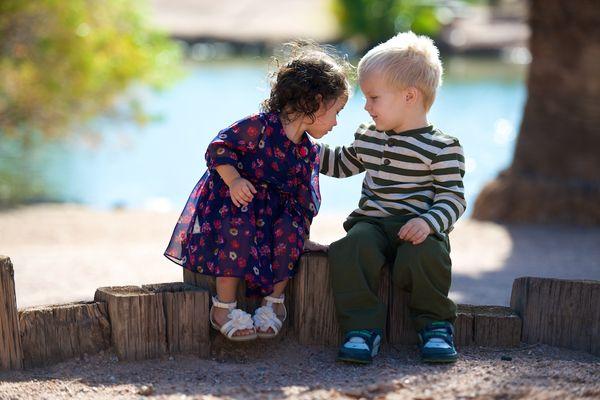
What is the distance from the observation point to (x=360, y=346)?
147 inches

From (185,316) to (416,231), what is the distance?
3.24ft

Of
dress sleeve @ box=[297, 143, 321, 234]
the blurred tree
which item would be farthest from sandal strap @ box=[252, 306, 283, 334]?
the blurred tree

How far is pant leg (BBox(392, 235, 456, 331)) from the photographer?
3770 mm

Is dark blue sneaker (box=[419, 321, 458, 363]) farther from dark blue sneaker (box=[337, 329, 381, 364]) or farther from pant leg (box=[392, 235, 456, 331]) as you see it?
dark blue sneaker (box=[337, 329, 381, 364])

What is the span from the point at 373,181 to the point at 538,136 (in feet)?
21.1

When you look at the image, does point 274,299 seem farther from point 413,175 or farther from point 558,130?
point 558,130

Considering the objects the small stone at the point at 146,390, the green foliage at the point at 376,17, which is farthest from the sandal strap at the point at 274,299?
the green foliage at the point at 376,17

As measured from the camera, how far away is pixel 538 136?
10023 millimetres

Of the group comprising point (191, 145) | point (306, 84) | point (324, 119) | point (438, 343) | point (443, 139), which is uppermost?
point (191, 145)

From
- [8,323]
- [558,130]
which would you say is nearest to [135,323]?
[8,323]

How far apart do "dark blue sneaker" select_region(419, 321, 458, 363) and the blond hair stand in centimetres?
98

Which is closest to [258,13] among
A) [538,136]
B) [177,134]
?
[177,134]

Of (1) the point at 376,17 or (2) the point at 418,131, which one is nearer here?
(2) the point at 418,131

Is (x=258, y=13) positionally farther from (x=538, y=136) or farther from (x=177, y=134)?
(x=538, y=136)
